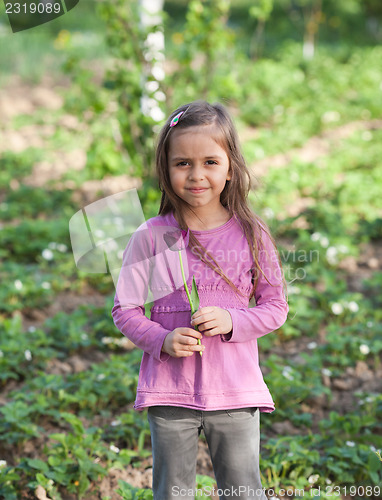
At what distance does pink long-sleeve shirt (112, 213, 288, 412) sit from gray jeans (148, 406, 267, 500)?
0.16 feet

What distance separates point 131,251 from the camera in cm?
170

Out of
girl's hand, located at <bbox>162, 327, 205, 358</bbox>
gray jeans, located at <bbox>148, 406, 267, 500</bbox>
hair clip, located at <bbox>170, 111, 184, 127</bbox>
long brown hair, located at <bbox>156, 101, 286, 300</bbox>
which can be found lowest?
gray jeans, located at <bbox>148, 406, 267, 500</bbox>

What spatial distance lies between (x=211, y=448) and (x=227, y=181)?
0.75 m

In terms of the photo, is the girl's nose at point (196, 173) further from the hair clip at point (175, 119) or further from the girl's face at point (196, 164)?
the hair clip at point (175, 119)

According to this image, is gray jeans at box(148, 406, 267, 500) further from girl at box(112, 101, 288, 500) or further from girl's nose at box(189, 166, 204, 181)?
girl's nose at box(189, 166, 204, 181)

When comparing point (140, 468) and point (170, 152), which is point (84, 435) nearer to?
point (140, 468)

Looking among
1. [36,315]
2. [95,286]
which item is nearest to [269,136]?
[95,286]

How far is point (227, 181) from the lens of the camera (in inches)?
69.8

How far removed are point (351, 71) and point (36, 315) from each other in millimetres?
8326

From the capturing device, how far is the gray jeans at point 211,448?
1.64m

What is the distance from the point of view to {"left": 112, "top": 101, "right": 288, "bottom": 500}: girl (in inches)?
63.9

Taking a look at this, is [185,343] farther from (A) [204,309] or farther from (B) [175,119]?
(B) [175,119]

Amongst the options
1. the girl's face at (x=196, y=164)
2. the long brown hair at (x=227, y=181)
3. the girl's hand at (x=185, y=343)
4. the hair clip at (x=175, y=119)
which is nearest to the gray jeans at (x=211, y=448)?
the girl's hand at (x=185, y=343)

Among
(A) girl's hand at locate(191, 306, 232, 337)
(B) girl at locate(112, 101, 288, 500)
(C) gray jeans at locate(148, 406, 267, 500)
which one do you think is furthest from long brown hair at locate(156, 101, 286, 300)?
(C) gray jeans at locate(148, 406, 267, 500)
